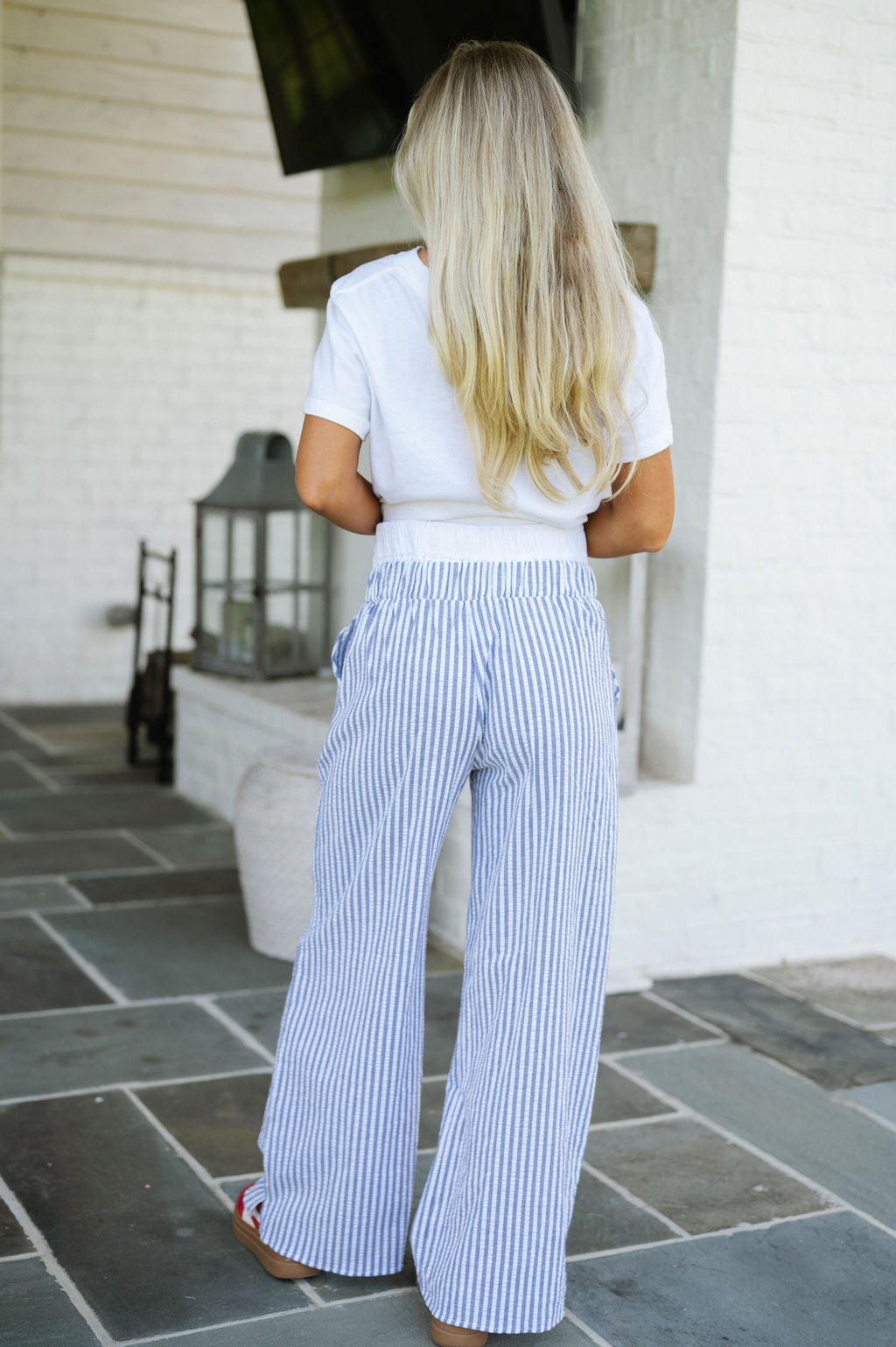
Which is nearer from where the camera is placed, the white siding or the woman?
the woman

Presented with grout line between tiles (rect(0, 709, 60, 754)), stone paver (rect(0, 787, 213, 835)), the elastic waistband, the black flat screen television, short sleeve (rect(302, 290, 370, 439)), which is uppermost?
A: the black flat screen television

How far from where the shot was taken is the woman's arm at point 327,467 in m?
1.73

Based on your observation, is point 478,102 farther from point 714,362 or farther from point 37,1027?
point 37,1027

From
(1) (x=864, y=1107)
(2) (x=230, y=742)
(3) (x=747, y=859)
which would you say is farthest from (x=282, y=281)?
(1) (x=864, y=1107)

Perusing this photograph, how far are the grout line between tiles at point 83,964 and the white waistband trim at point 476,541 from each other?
5.36 feet

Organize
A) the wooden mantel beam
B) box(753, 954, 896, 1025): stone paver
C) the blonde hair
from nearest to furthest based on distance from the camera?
the blonde hair, box(753, 954, 896, 1025): stone paver, the wooden mantel beam

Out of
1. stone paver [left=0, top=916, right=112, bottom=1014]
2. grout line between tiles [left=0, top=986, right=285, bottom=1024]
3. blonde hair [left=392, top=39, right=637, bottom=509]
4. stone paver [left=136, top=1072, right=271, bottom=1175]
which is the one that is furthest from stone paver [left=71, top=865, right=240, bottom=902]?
blonde hair [left=392, top=39, right=637, bottom=509]

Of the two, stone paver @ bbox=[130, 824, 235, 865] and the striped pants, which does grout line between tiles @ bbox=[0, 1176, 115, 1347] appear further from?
stone paver @ bbox=[130, 824, 235, 865]

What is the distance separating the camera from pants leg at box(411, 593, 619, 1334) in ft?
5.76

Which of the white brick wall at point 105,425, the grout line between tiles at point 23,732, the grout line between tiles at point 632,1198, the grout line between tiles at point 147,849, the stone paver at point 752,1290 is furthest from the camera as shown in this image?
the white brick wall at point 105,425

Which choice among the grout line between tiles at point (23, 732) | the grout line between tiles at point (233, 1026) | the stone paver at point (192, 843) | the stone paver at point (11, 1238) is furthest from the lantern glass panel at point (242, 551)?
the stone paver at point (11, 1238)

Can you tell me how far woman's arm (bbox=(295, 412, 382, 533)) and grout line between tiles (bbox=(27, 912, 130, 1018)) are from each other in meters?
1.65

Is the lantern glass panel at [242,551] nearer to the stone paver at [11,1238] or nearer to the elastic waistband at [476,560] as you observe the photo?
the stone paver at [11,1238]

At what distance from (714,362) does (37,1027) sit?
1977mm
